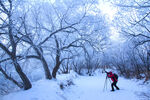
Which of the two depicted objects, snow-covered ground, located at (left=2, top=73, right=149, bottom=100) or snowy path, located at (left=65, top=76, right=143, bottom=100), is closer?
snow-covered ground, located at (left=2, top=73, right=149, bottom=100)

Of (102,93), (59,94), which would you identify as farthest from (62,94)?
(102,93)

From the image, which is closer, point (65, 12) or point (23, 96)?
point (23, 96)

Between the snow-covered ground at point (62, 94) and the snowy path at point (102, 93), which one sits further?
the snowy path at point (102, 93)

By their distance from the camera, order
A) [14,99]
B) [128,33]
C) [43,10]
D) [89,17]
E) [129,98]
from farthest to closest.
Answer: [128,33], [43,10], [89,17], [129,98], [14,99]

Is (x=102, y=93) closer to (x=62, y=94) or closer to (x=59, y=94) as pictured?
(x=62, y=94)

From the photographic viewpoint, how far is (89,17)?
261 inches

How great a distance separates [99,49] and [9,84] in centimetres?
747

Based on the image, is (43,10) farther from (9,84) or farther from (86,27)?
(9,84)

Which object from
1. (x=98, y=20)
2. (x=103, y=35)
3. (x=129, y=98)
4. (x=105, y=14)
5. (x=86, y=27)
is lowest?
(x=129, y=98)

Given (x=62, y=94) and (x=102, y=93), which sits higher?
(x=62, y=94)

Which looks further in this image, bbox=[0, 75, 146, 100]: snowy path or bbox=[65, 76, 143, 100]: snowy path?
bbox=[65, 76, 143, 100]: snowy path

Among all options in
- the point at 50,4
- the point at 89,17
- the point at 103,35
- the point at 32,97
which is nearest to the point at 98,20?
the point at 89,17

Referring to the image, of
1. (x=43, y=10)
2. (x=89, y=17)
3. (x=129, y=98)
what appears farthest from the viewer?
(x=43, y=10)

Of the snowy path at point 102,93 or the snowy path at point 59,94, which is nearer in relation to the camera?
the snowy path at point 59,94
